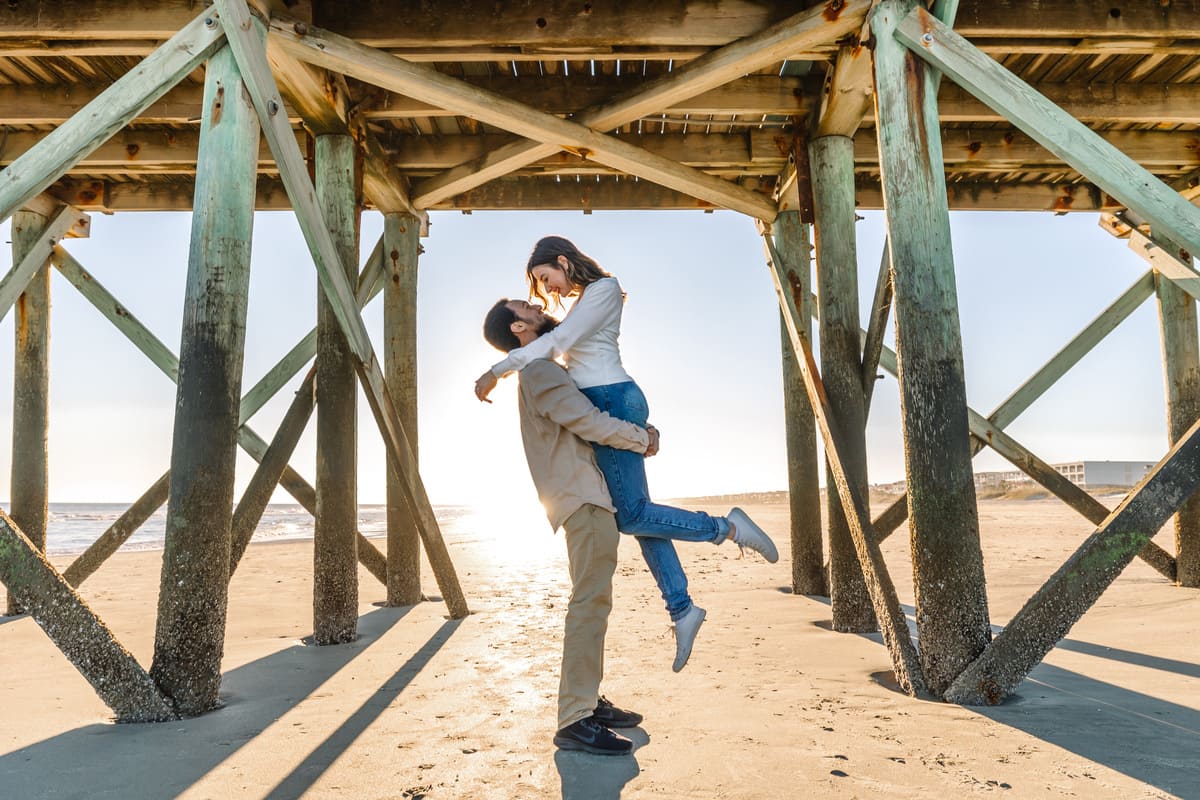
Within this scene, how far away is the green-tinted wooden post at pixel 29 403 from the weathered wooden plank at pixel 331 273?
390 centimetres

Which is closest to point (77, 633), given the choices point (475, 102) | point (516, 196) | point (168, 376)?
point (475, 102)

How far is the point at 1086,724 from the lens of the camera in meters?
2.90

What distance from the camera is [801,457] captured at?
271 inches

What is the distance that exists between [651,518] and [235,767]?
165 centimetres

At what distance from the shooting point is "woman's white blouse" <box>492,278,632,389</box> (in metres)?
2.86

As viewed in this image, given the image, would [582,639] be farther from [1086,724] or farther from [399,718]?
[1086,724]

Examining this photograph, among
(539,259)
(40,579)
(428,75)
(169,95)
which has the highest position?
(169,95)

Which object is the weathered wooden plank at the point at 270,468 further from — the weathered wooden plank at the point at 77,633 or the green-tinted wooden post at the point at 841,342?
the green-tinted wooden post at the point at 841,342

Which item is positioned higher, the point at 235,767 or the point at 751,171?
the point at 751,171

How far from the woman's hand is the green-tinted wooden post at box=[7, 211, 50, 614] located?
593 centimetres

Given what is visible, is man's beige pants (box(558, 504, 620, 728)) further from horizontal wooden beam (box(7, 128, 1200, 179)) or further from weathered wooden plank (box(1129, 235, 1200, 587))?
weathered wooden plank (box(1129, 235, 1200, 587))

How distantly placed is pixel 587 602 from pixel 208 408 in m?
1.82

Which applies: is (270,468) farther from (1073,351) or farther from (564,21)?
(1073,351)

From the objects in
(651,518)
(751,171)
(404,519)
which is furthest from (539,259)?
(751,171)
